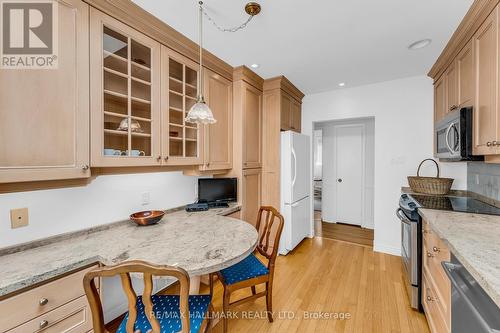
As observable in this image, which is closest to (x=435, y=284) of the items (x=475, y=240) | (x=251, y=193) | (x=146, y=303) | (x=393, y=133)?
(x=475, y=240)

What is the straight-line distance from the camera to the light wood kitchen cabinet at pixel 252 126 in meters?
2.75

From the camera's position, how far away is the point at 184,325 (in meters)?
0.89

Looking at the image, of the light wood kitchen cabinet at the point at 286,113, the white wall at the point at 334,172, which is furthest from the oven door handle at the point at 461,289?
the white wall at the point at 334,172

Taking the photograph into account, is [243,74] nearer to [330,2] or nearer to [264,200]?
[330,2]

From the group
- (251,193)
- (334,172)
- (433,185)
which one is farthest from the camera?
(334,172)

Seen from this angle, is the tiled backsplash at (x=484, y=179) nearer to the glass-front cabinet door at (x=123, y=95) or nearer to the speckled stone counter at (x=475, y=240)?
the speckled stone counter at (x=475, y=240)

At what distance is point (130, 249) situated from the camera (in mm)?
1330

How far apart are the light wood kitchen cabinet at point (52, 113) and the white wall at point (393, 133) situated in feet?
10.9

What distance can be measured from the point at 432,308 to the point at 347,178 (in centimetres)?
301

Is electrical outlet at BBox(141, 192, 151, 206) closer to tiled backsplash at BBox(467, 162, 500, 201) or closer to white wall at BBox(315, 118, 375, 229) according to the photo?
tiled backsplash at BBox(467, 162, 500, 201)

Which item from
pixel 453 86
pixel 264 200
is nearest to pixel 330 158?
pixel 264 200

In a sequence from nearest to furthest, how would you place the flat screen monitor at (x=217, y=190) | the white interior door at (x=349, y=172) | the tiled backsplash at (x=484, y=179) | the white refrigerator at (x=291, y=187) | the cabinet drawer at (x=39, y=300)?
the cabinet drawer at (x=39, y=300) → the tiled backsplash at (x=484, y=179) → the flat screen monitor at (x=217, y=190) → the white refrigerator at (x=291, y=187) → the white interior door at (x=349, y=172)

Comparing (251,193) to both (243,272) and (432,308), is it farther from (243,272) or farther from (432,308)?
(432,308)

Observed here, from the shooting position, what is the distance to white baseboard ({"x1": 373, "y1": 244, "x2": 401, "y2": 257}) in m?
3.06
